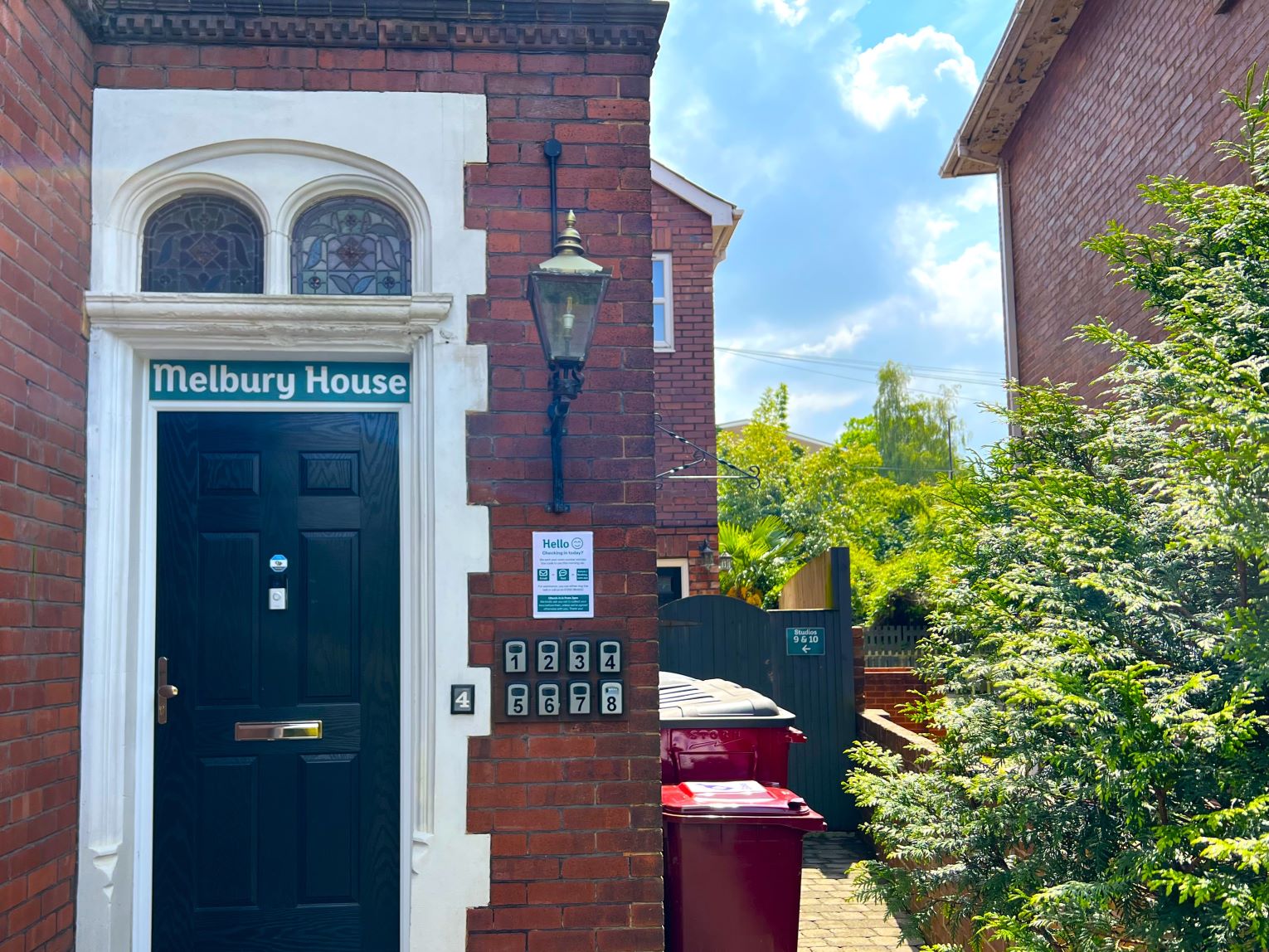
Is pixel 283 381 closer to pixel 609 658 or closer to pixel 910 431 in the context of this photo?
pixel 609 658

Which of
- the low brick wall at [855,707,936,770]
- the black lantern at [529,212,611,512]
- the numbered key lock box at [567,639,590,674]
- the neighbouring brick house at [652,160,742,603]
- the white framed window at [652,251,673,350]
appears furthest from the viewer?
the white framed window at [652,251,673,350]

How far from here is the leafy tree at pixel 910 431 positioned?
167 feet

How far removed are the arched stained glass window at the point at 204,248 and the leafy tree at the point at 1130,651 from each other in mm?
3341

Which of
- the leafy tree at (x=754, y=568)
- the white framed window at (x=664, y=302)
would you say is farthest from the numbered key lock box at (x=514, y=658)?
the leafy tree at (x=754, y=568)

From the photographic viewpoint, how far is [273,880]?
177 inches

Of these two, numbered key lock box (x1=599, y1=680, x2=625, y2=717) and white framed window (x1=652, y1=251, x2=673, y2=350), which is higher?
white framed window (x1=652, y1=251, x2=673, y2=350)

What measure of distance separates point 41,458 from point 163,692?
108cm

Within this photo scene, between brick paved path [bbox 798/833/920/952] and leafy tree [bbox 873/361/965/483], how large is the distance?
43.3m

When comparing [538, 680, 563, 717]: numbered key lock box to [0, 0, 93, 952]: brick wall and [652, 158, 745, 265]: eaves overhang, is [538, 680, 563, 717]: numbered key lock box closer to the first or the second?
[0, 0, 93, 952]: brick wall

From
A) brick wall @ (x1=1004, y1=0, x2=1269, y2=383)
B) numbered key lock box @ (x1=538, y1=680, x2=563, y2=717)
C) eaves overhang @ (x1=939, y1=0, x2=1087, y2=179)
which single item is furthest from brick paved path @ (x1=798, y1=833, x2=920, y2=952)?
eaves overhang @ (x1=939, y1=0, x2=1087, y2=179)

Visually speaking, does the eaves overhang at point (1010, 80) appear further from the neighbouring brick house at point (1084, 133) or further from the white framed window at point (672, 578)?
the white framed window at point (672, 578)

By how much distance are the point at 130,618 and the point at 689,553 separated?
9.54 metres

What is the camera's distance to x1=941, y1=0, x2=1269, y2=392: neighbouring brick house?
727 cm

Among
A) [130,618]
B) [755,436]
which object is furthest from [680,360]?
[755,436]
